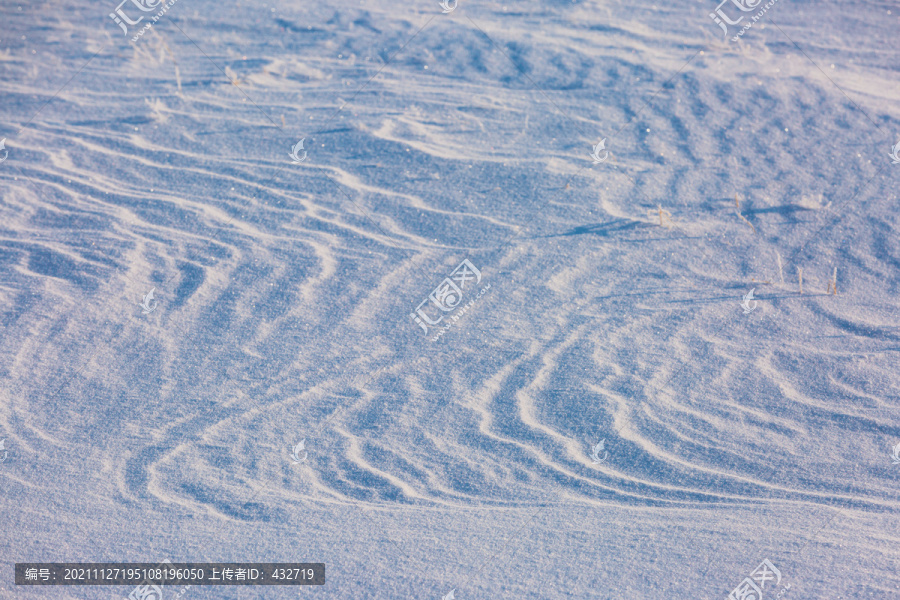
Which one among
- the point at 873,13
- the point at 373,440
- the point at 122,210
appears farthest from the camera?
the point at 873,13

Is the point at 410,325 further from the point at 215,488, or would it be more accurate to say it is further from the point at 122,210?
the point at 122,210

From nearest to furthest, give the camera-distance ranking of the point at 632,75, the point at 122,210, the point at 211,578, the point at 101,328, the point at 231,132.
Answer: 1. the point at 211,578
2. the point at 101,328
3. the point at 122,210
4. the point at 231,132
5. the point at 632,75

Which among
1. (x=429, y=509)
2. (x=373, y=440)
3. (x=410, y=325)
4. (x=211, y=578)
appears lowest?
(x=211, y=578)

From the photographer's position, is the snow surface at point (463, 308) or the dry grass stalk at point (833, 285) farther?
the dry grass stalk at point (833, 285)

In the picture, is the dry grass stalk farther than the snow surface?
Yes

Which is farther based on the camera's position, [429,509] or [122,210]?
[122,210]

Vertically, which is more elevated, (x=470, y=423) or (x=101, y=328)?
(x=101, y=328)

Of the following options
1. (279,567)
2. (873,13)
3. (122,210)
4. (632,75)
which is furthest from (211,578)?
(873,13)
